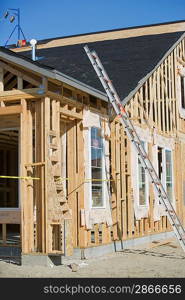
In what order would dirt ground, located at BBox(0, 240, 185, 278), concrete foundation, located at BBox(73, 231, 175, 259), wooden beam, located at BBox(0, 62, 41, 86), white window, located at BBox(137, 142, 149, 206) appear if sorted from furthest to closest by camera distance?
white window, located at BBox(137, 142, 149, 206), concrete foundation, located at BBox(73, 231, 175, 259), wooden beam, located at BBox(0, 62, 41, 86), dirt ground, located at BBox(0, 240, 185, 278)

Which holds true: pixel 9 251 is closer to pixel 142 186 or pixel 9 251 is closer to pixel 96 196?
pixel 96 196

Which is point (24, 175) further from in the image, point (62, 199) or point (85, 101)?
point (85, 101)

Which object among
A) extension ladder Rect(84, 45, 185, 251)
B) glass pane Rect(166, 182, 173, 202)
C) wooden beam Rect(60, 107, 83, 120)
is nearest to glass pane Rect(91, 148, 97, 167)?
wooden beam Rect(60, 107, 83, 120)

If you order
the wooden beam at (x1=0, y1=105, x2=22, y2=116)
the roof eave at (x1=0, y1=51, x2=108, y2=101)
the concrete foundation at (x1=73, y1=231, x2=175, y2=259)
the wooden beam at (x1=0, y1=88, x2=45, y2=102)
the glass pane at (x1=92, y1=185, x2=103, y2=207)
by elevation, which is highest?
the roof eave at (x1=0, y1=51, x2=108, y2=101)

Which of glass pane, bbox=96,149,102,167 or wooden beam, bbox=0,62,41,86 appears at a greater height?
wooden beam, bbox=0,62,41,86

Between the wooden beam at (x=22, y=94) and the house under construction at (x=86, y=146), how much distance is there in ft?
0.07

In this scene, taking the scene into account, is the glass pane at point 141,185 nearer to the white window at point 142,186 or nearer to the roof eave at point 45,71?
the white window at point 142,186

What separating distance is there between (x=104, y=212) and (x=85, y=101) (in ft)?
8.63

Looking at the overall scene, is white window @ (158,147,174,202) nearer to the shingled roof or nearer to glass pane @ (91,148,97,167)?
the shingled roof

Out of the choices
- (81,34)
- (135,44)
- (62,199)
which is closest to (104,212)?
(62,199)

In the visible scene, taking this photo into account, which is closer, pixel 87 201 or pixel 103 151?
pixel 87 201

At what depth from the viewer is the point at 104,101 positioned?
12.0 m

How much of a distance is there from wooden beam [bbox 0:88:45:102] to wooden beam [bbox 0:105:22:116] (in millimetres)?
183

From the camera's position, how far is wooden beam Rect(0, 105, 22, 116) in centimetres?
988
